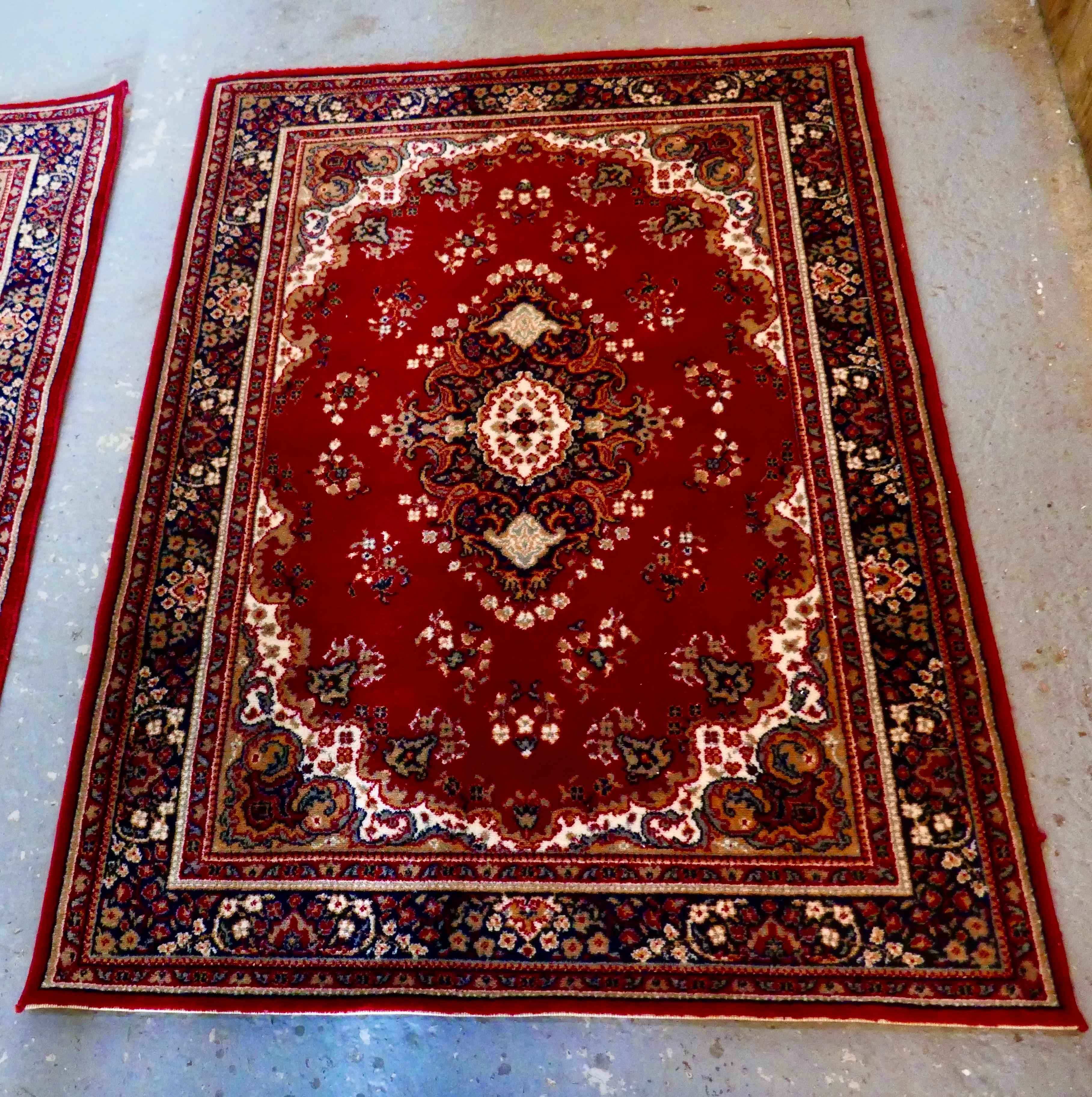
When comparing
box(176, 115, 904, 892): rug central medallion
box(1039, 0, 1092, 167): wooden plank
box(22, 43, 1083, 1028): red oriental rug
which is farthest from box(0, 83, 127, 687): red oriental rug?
box(1039, 0, 1092, 167): wooden plank

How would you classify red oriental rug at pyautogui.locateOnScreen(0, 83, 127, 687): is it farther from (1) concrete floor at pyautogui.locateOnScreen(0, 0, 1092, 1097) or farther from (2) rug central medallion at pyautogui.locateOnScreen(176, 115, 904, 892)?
(2) rug central medallion at pyautogui.locateOnScreen(176, 115, 904, 892)

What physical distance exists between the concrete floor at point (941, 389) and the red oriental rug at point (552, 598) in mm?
54

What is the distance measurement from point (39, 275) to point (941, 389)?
6.01ft

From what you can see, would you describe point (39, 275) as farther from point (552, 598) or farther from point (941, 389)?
point (941, 389)

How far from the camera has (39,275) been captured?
186 centimetres

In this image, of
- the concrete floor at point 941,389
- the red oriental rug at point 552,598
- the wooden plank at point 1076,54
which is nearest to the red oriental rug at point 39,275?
the concrete floor at point 941,389

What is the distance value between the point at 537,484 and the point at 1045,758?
932 millimetres

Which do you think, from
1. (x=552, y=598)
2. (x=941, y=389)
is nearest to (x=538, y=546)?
(x=552, y=598)

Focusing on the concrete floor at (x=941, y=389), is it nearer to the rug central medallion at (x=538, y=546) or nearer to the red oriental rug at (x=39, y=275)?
the red oriental rug at (x=39, y=275)

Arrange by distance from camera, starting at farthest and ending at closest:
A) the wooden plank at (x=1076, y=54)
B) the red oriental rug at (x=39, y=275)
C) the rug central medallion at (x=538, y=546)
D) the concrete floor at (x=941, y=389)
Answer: the wooden plank at (x=1076, y=54), the red oriental rug at (x=39, y=275), the rug central medallion at (x=538, y=546), the concrete floor at (x=941, y=389)

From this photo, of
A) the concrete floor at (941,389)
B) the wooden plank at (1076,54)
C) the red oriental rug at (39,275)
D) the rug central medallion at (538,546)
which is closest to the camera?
the concrete floor at (941,389)

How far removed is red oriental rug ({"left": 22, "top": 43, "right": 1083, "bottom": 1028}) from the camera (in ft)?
4.30

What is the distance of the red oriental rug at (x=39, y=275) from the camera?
5.44 ft

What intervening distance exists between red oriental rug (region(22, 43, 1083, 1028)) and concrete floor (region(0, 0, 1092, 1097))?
0.18 feet
